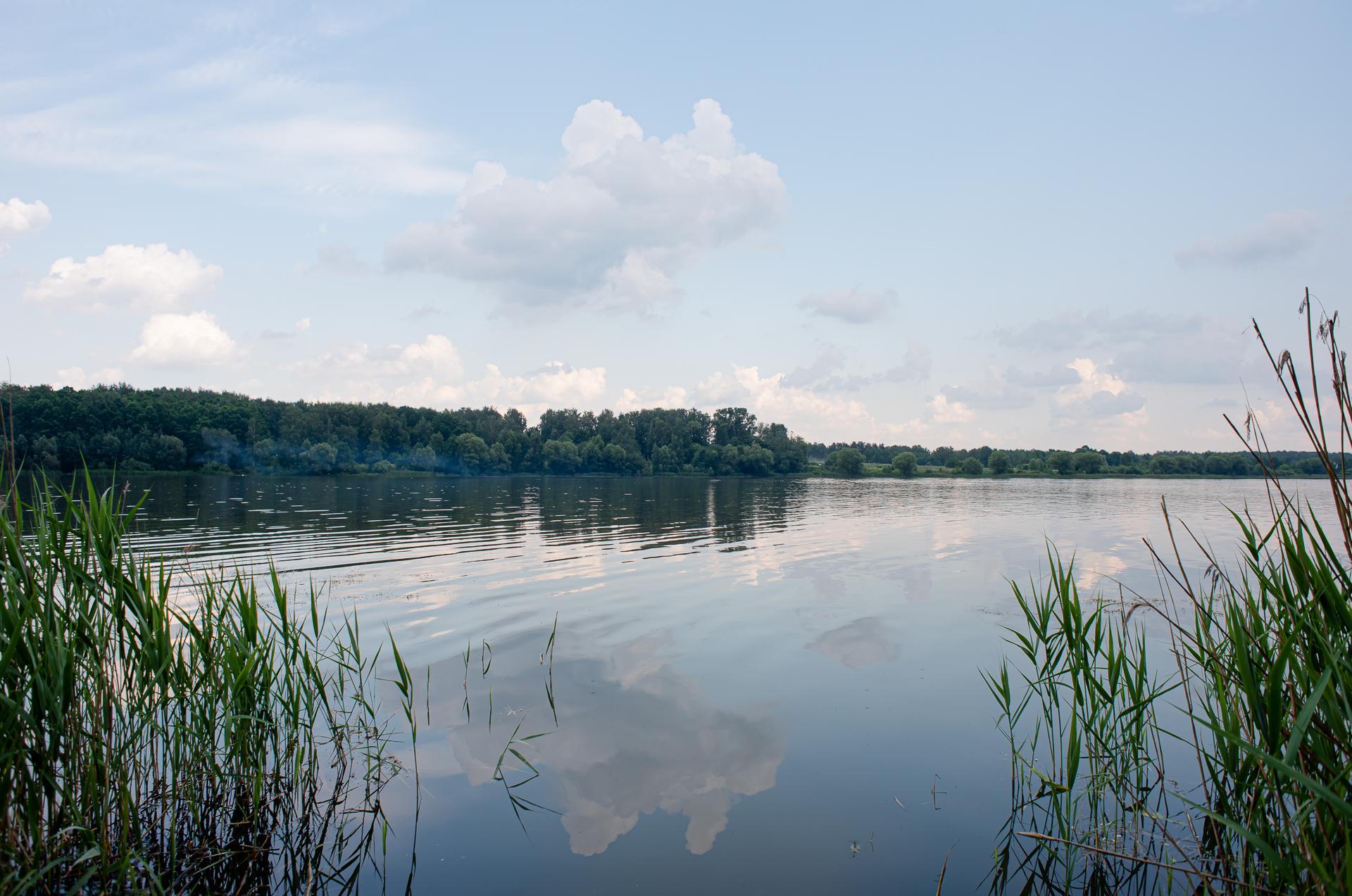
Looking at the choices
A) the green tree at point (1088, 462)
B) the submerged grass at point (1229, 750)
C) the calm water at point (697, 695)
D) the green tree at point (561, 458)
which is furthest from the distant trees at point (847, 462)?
the submerged grass at point (1229, 750)

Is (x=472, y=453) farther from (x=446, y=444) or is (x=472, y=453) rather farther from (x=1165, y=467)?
(x=1165, y=467)

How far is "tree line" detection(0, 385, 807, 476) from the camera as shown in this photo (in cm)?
9625

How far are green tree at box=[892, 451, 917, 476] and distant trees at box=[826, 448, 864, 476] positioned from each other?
6775 millimetres

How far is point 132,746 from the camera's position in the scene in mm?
5613

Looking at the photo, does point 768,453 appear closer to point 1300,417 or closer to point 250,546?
point 250,546

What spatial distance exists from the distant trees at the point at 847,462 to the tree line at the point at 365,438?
8.73 metres

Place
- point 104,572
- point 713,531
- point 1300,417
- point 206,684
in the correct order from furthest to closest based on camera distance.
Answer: point 713,531 < point 206,684 < point 104,572 < point 1300,417

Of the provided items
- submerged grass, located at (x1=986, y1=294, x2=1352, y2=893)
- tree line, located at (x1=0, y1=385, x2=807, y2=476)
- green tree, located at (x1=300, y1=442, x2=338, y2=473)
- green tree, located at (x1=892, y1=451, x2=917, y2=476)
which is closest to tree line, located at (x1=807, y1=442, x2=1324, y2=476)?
green tree, located at (x1=892, y1=451, x2=917, y2=476)

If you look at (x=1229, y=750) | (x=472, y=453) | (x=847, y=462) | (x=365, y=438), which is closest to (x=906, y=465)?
(x=847, y=462)

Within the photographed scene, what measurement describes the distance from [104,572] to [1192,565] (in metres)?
27.6

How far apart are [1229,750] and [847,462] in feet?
453

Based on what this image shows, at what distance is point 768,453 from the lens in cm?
14425

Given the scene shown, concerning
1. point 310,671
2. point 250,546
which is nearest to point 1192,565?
point 310,671

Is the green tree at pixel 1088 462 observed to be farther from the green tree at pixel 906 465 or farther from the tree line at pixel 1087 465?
the green tree at pixel 906 465
